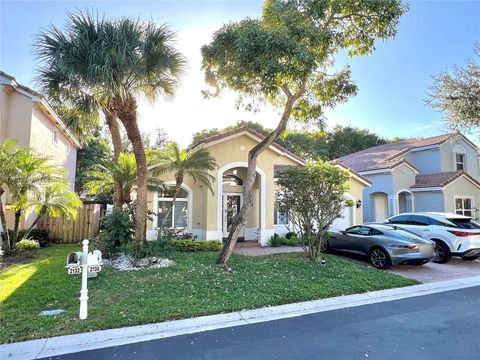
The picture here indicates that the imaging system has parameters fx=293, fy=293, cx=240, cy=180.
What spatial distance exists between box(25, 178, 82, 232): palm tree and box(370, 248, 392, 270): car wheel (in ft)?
37.3

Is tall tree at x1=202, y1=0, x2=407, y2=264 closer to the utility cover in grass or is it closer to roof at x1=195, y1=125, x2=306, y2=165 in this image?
roof at x1=195, y1=125, x2=306, y2=165

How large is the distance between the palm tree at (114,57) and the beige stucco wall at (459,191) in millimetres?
19647

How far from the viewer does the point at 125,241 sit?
392 inches

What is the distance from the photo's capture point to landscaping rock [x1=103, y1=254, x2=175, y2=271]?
9.07 m

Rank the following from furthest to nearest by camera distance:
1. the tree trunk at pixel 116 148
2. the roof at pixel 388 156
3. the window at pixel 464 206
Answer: the roof at pixel 388 156 < the window at pixel 464 206 < the tree trunk at pixel 116 148

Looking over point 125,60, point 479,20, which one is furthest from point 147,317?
point 479,20

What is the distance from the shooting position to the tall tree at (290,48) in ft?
28.7

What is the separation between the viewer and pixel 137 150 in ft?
32.8

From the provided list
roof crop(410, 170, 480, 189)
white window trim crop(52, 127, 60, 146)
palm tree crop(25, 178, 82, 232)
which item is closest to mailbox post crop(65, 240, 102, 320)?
palm tree crop(25, 178, 82, 232)

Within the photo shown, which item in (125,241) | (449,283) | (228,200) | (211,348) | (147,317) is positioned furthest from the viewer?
(228,200)

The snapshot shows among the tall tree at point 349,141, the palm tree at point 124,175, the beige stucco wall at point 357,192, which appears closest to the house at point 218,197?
the palm tree at point 124,175

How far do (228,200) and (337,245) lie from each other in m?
6.48

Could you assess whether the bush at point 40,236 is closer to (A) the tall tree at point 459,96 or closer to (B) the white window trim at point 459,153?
(A) the tall tree at point 459,96

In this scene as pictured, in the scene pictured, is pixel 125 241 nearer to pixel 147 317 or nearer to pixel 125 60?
pixel 147 317
